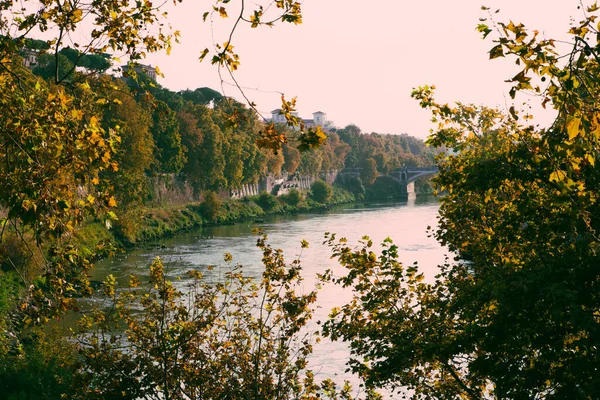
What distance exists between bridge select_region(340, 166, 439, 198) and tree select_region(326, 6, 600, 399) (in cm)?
8237

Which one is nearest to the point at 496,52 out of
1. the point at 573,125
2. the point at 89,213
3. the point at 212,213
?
the point at 573,125

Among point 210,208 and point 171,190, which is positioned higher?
point 171,190

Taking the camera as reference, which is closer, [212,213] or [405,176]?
[212,213]

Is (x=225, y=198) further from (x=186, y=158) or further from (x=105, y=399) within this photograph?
(x=105, y=399)

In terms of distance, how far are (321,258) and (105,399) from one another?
25.5 meters

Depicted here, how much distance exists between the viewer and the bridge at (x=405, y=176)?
92688 millimetres

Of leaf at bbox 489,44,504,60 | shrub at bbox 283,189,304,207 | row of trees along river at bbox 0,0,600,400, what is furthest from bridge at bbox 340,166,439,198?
leaf at bbox 489,44,504,60

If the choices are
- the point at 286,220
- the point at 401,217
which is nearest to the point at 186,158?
the point at 286,220

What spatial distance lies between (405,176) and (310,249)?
192 ft

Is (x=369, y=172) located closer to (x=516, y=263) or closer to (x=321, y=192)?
(x=321, y=192)

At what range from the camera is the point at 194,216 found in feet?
174

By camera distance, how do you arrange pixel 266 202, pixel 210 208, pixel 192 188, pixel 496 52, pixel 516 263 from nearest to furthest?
1. pixel 496 52
2. pixel 516 263
3. pixel 210 208
4. pixel 192 188
5. pixel 266 202

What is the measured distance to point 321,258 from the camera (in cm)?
3388

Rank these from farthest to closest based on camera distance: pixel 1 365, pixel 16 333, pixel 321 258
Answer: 1. pixel 321 258
2. pixel 16 333
3. pixel 1 365
